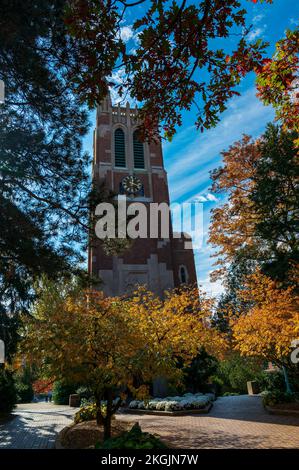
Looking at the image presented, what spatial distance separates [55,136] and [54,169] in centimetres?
79

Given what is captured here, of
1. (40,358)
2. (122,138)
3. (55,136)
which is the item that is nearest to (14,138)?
(55,136)

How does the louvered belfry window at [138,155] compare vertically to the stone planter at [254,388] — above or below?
above

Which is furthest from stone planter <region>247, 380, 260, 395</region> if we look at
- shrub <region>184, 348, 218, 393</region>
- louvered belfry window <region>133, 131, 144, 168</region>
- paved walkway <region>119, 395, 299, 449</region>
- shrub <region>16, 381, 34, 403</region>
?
louvered belfry window <region>133, 131, 144, 168</region>

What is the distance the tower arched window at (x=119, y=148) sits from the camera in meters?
29.8

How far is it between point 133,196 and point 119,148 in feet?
18.6

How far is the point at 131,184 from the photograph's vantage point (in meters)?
28.3

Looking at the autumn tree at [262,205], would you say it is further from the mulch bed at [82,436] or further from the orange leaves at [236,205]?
the mulch bed at [82,436]

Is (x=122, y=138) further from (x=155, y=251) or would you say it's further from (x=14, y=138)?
(x=14, y=138)

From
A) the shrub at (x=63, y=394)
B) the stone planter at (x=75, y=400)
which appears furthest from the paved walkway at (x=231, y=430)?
the shrub at (x=63, y=394)

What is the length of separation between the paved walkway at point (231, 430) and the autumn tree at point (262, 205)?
6551mm

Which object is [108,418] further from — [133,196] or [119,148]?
[119,148]

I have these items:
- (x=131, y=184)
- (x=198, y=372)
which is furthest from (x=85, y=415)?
(x=131, y=184)

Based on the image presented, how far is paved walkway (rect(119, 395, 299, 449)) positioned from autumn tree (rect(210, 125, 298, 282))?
6551 mm

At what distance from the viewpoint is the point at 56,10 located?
19.7 ft
